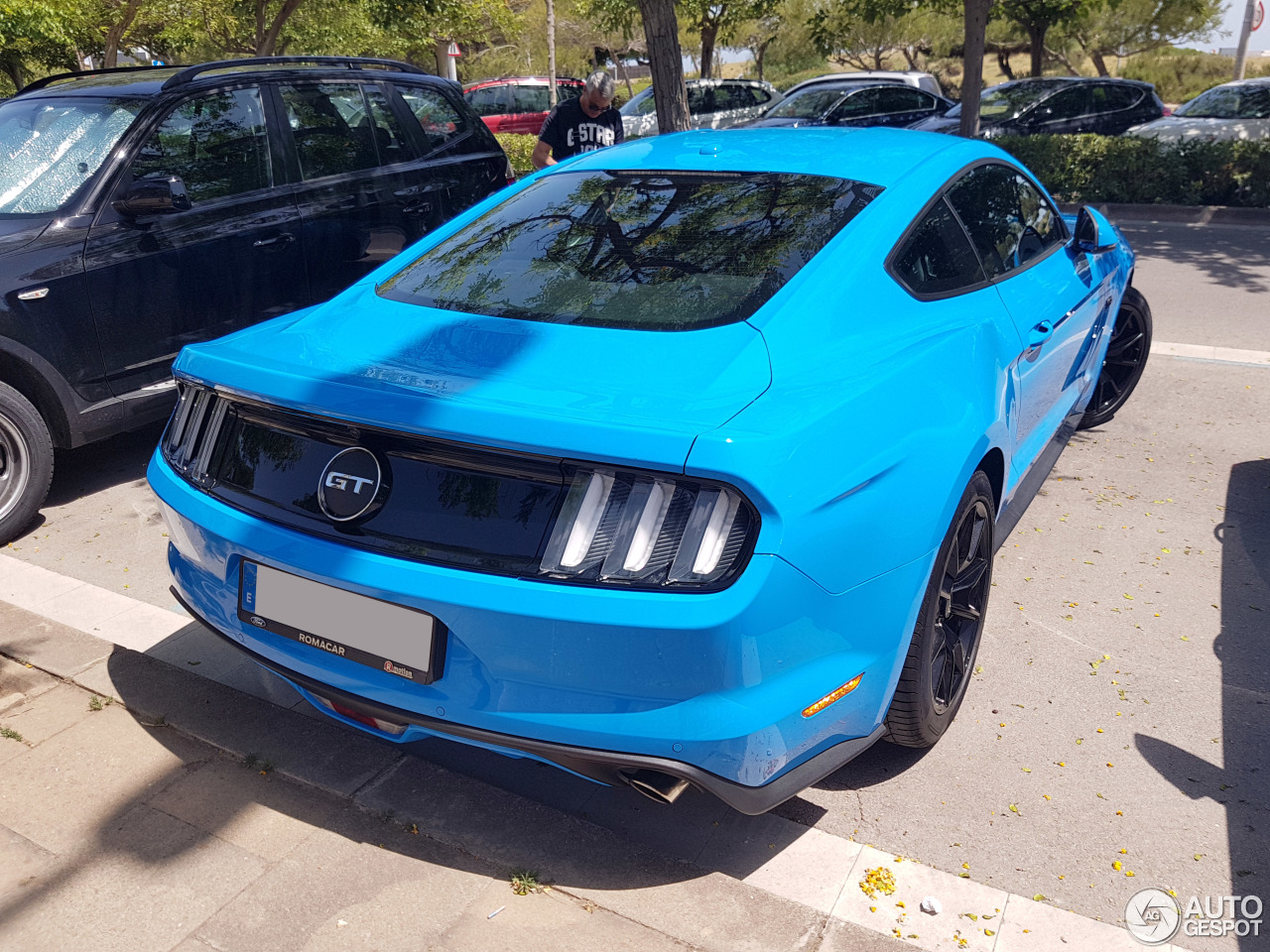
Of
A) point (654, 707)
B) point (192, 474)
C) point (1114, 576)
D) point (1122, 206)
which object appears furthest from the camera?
point (1122, 206)

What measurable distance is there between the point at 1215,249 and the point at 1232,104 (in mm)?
5108

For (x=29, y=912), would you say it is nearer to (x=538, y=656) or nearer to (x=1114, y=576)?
(x=538, y=656)

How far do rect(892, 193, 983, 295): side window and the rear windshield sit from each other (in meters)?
0.18

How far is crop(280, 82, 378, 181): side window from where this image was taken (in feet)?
17.8

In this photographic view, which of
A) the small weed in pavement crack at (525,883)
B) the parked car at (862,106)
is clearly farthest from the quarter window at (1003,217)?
the parked car at (862,106)

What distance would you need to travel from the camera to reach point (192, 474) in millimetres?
2557

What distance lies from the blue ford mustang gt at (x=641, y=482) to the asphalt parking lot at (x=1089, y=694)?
0.26 metres

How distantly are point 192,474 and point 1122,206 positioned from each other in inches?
501

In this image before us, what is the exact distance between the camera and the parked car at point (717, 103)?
58.2ft

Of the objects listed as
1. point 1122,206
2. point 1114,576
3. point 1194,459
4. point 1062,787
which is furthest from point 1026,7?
point 1062,787

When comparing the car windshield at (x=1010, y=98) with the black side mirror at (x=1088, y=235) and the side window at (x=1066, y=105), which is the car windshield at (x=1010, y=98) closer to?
the side window at (x=1066, y=105)

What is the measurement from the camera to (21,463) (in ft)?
14.1

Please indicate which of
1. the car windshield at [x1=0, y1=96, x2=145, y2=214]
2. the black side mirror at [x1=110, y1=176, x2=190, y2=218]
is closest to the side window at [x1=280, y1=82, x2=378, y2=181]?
the car windshield at [x1=0, y1=96, x2=145, y2=214]

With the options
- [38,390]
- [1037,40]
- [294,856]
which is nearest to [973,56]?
[38,390]
